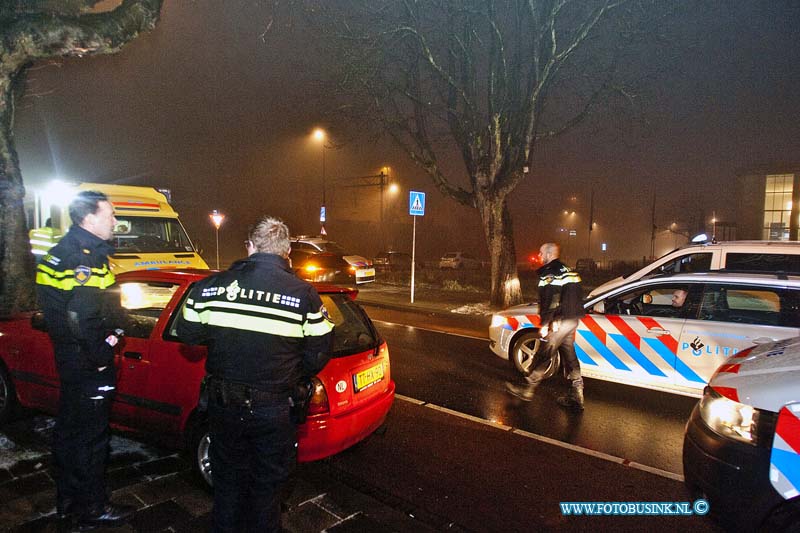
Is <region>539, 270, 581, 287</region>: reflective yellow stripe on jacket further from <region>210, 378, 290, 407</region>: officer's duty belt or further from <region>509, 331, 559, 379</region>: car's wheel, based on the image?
<region>210, 378, 290, 407</region>: officer's duty belt

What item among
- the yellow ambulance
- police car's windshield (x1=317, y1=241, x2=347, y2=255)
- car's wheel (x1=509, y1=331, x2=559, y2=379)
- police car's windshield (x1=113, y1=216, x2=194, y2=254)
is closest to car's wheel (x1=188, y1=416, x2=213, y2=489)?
car's wheel (x1=509, y1=331, x2=559, y2=379)

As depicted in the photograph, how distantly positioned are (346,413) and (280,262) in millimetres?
1459

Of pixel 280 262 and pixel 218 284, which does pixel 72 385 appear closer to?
pixel 218 284

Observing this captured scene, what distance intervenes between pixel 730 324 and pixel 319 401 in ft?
14.8

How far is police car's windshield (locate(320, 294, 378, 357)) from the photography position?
12.5 ft

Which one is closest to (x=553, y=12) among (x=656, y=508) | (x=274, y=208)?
(x=656, y=508)

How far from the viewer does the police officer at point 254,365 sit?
2420 millimetres

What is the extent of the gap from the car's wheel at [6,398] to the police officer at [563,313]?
5199mm

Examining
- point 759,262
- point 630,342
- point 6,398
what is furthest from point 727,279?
point 6,398

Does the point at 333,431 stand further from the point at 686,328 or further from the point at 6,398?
the point at 686,328

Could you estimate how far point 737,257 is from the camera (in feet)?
25.8

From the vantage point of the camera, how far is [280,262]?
254 cm

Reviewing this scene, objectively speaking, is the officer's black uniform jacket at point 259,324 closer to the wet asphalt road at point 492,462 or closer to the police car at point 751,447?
the wet asphalt road at point 492,462

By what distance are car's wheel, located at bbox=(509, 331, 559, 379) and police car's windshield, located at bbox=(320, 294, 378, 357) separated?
3084 mm
